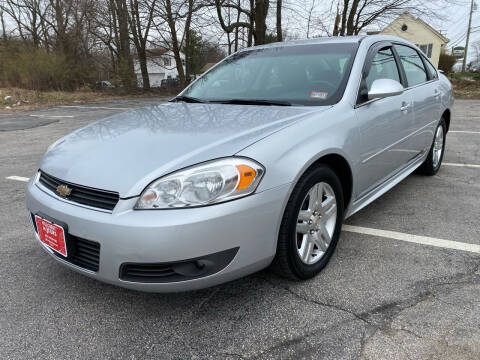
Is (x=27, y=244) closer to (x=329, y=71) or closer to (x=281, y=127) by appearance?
(x=281, y=127)

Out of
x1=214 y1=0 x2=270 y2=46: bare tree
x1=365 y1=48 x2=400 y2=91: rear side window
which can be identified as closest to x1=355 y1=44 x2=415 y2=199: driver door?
x1=365 y1=48 x2=400 y2=91: rear side window

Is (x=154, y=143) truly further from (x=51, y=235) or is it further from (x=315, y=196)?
(x=315, y=196)

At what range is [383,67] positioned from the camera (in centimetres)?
309

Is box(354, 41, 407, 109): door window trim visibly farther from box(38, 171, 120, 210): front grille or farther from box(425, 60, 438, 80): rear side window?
box(38, 171, 120, 210): front grille

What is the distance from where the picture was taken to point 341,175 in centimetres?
248

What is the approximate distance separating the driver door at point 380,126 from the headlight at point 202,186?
3.51 ft

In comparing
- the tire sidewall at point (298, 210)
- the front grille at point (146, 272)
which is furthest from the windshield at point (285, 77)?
the front grille at point (146, 272)

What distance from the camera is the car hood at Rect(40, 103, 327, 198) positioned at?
181cm

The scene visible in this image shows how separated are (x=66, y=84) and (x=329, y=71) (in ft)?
68.5

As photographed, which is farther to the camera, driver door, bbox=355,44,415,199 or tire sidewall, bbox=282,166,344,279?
driver door, bbox=355,44,415,199

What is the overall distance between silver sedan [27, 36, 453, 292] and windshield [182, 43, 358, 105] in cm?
1

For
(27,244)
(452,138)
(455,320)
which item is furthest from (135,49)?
(455,320)

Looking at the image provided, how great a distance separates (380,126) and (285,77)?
80cm

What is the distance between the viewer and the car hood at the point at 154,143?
1814mm
